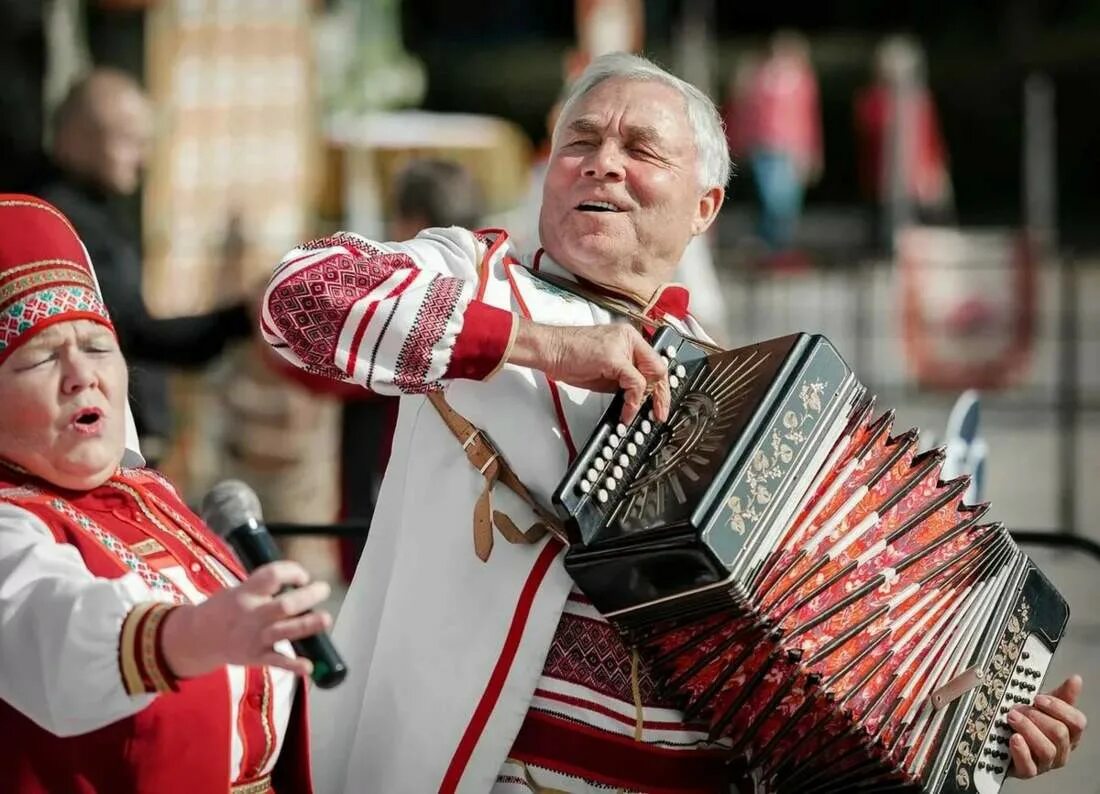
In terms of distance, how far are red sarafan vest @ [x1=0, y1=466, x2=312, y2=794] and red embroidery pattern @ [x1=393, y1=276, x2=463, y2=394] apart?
0.41 metres

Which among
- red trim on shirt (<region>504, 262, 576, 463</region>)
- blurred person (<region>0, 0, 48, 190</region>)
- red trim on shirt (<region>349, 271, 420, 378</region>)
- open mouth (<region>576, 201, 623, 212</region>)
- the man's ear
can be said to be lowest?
blurred person (<region>0, 0, 48, 190</region>)

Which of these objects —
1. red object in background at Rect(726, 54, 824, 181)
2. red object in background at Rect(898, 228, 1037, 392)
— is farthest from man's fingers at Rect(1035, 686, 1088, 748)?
red object in background at Rect(726, 54, 824, 181)

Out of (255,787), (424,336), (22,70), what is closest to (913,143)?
(22,70)

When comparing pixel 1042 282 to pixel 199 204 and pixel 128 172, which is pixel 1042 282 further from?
pixel 128 172

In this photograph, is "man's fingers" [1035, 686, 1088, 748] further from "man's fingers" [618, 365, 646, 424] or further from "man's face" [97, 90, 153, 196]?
"man's face" [97, 90, 153, 196]

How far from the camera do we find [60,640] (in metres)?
2.12

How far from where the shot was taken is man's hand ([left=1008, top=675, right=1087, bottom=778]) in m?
2.90

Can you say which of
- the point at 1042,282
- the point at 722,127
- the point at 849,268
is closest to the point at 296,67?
the point at 849,268

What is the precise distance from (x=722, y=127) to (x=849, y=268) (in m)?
10.3

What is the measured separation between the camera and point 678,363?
109 inches

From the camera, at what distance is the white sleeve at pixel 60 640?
6.89 ft

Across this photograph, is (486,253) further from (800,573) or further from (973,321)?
(973,321)

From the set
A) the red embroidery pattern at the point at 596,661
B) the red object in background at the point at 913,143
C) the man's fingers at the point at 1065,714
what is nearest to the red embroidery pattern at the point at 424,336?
the red embroidery pattern at the point at 596,661

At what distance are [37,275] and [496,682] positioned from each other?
0.91 metres
